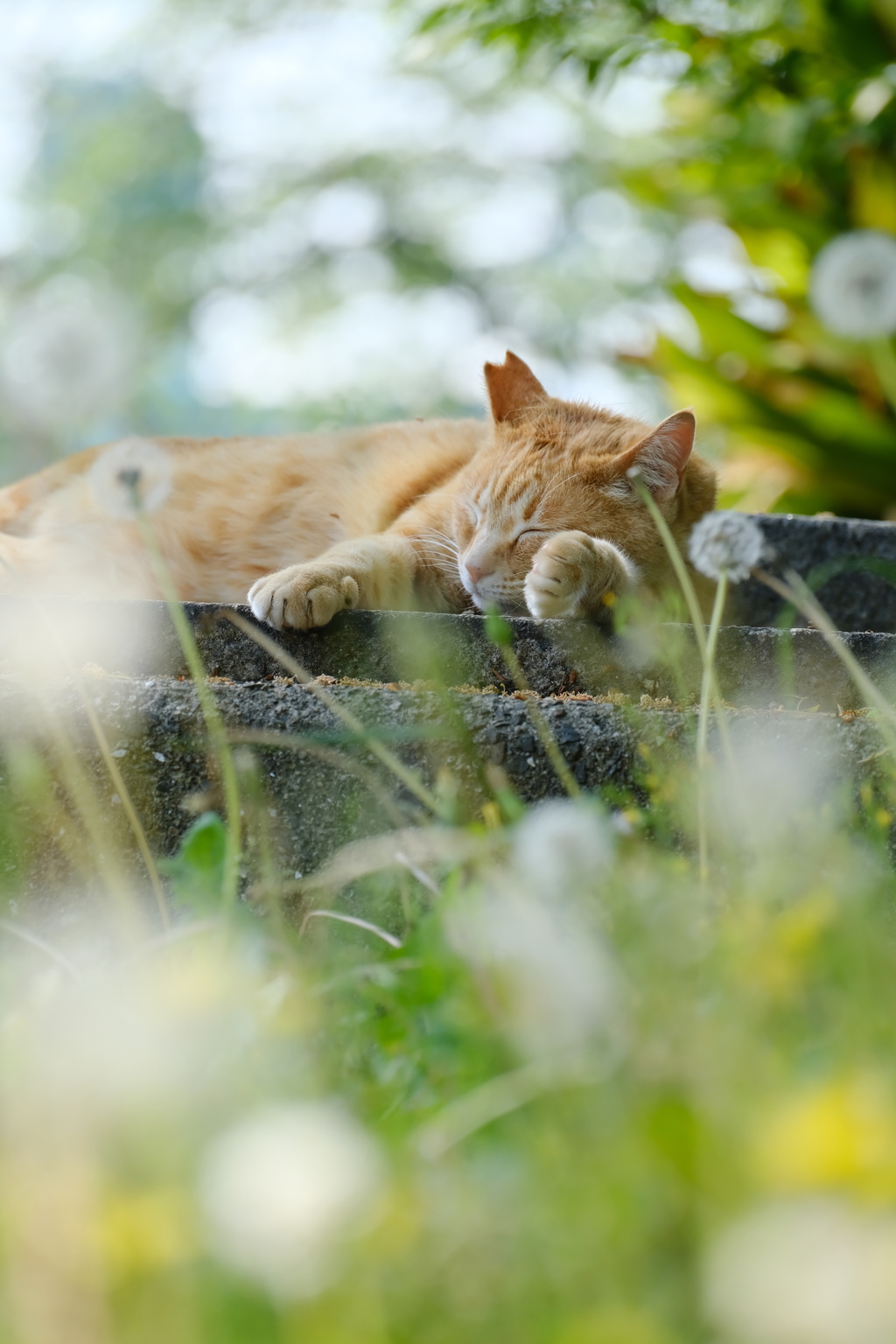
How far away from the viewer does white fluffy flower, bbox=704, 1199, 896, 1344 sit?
0.33 m

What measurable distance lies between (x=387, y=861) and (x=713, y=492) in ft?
4.29

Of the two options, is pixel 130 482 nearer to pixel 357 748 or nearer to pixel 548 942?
pixel 357 748

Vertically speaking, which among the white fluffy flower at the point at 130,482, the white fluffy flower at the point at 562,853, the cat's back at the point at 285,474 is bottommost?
the cat's back at the point at 285,474

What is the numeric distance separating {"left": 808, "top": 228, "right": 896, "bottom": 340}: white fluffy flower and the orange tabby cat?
0.35 m

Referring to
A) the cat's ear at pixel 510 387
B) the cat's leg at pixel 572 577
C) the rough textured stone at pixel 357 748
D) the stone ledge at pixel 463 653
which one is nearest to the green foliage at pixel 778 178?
the cat's ear at pixel 510 387

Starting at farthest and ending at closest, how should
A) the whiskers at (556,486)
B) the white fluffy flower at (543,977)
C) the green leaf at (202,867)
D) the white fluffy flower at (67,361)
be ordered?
the whiskers at (556,486)
the white fluffy flower at (67,361)
the green leaf at (202,867)
the white fluffy flower at (543,977)

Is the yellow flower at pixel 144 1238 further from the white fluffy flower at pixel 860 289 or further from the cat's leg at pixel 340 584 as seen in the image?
the white fluffy flower at pixel 860 289

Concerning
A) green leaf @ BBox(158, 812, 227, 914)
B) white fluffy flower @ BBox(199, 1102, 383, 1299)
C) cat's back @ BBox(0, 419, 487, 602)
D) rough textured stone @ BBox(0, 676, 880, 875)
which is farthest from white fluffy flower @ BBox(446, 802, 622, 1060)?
cat's back @ BBox(0, 419, 487, 602)

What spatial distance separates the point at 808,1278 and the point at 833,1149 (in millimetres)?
43

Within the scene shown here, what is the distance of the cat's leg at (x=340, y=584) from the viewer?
1.44 m

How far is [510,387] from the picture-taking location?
2.12 m

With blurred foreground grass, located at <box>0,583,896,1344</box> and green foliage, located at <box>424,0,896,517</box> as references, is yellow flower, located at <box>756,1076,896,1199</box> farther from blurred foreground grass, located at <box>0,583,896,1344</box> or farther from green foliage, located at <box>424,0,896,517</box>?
green foliage, located at <box>424,0,896,517</box>

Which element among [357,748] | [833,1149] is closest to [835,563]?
[357,748]

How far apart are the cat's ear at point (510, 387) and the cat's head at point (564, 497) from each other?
9cm
